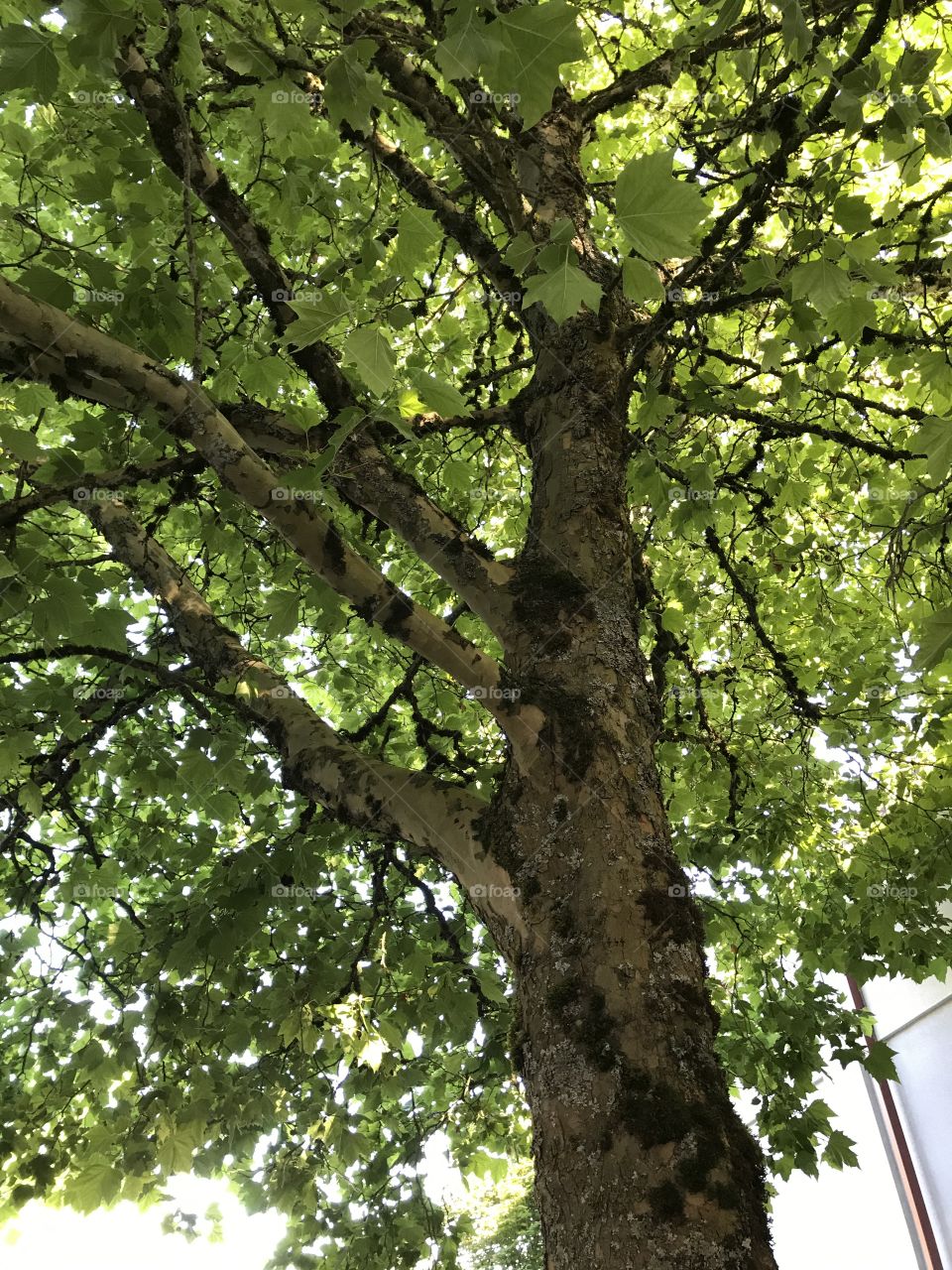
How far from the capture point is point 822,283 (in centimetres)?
206

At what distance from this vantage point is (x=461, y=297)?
5.28m

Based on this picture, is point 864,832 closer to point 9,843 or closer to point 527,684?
point 527,684

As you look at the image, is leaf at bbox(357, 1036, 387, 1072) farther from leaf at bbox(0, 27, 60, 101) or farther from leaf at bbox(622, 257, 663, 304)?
leaf at bbox(0, 27, 60, 101)

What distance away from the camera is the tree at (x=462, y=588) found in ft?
5.68

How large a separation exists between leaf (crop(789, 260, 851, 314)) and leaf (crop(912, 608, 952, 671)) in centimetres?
97

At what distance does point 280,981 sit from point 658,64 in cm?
453

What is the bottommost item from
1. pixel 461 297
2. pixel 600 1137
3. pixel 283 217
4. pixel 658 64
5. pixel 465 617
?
pixel 600 1137

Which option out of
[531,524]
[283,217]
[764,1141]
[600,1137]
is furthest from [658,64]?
[764,1141]

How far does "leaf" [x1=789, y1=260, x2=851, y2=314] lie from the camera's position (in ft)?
6.70

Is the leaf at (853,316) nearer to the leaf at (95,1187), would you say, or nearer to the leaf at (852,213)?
the leaf at (852,213)
